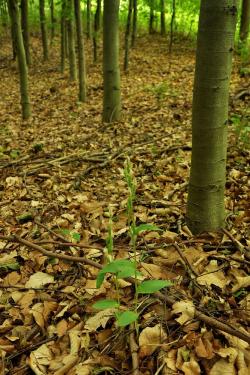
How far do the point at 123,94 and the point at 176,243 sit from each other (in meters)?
8.26

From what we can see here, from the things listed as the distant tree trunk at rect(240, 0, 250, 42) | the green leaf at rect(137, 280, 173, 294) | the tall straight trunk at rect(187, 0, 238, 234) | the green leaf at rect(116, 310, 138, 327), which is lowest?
the green leaf at rect(116, 310, 138, 327)

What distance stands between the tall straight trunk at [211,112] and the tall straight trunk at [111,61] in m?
4.93

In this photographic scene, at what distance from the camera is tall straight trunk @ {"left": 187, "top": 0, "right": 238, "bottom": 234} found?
2.15 m

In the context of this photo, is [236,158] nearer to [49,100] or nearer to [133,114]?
[133,114]

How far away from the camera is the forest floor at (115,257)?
5.78 ft

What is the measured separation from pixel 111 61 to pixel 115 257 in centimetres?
535

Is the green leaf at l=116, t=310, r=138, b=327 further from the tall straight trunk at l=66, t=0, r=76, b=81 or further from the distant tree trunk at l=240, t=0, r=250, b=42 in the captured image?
the distant tree trunk at l=240, t=0, r=250, b=42

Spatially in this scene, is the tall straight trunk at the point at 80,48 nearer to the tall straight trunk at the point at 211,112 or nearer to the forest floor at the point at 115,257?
the forest floor at the point at 115,257

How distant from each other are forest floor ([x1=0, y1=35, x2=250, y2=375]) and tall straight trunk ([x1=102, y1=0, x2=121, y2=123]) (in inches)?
47.9

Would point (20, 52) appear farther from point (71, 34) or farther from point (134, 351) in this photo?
point (134, 351)

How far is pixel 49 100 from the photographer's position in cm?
1123

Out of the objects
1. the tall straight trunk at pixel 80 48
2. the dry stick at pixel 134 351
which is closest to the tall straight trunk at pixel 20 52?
the tall straight trunk at pixel 80 48

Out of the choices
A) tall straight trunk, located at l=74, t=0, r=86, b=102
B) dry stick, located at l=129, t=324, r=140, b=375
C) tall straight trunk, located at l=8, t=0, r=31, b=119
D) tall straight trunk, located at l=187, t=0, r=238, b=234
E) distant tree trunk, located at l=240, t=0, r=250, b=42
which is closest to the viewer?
dry stick, located at l=129, t=324, r=140, b=375

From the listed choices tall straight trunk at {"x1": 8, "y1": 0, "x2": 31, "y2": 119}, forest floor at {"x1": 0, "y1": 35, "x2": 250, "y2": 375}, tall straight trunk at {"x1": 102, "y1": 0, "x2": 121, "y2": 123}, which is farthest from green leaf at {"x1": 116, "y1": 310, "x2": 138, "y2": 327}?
tall straight trunk at {"x1": 8, "y1": 0, "x2": 31, "y2": 119}
